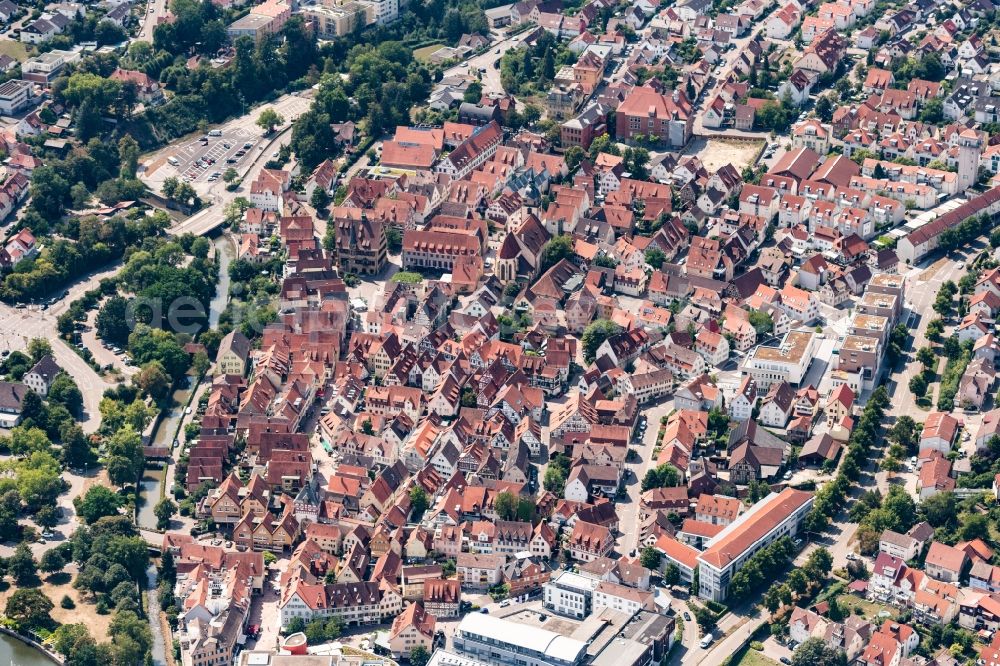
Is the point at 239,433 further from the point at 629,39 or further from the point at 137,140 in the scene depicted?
the point at 629,39

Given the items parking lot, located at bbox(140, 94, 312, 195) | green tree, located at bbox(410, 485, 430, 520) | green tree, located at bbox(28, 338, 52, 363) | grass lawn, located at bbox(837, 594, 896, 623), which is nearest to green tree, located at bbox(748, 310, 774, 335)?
grass lawn, located at bbox(837, 594, 896, 623)

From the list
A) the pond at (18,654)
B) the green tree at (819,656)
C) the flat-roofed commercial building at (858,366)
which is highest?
the flat-roofed commercial building at (858,366)

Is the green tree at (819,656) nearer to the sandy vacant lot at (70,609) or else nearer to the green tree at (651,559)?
the green tree at (651,559)

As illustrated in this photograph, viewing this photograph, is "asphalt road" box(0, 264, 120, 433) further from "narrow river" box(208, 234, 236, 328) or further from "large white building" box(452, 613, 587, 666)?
"large white building" box(452, 613, 587, 666)

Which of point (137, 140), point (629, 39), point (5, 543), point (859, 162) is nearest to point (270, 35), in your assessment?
point (137, 140)

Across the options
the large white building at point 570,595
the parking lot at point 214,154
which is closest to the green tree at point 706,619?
the large white building at point 570,595
